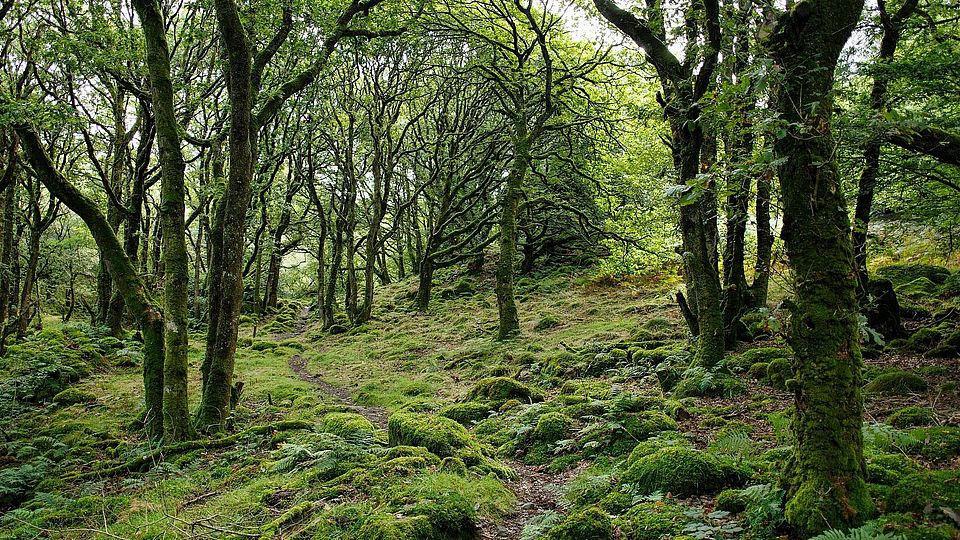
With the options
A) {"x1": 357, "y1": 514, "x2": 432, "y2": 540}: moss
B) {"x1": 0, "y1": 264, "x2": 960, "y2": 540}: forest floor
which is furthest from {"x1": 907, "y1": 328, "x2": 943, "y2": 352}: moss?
{"x1": 357, "y1": 514, "x2": 432, "y2": 540}: moss

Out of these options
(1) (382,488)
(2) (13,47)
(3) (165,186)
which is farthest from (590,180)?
(2) (13,47)

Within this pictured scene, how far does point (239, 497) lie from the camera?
5598 millimetres

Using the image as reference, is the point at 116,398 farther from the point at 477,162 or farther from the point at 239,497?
the point at 477,162

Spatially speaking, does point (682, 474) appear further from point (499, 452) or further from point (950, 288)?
point (950, 288)

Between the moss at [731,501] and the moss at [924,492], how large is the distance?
95cm

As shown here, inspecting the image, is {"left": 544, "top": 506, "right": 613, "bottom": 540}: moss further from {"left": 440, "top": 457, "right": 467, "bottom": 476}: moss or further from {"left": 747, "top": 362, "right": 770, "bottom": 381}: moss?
{"left": 747, "top": 362, "right": 770, "bottom": 381}: moss

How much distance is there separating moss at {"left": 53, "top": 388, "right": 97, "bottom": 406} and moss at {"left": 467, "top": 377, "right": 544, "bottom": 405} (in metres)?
9.00

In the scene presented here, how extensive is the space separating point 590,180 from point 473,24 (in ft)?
20.1

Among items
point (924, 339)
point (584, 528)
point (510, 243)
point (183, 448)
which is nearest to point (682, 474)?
point (584, 528)

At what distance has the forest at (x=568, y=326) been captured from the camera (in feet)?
11.3

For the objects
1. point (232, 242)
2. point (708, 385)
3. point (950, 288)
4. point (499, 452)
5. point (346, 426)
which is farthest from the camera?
point (950, 288)

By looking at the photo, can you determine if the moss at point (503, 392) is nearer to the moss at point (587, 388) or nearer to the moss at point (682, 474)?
the moss at point (587, 388)

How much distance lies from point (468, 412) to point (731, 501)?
5439mm

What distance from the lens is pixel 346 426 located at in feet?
24.8
